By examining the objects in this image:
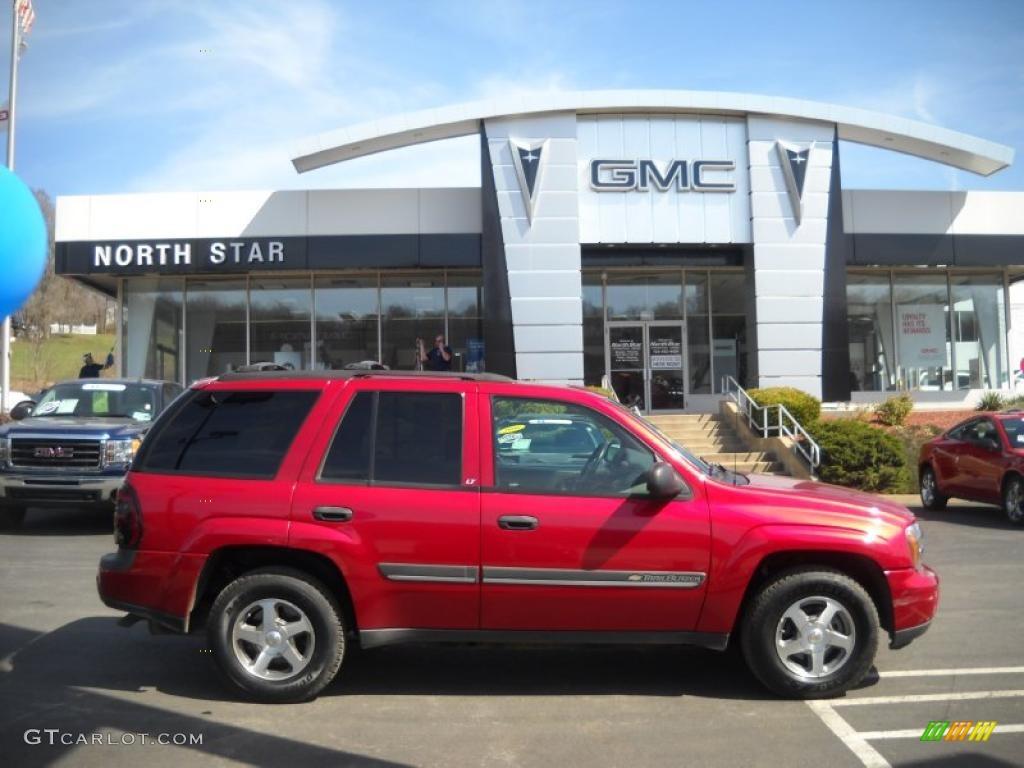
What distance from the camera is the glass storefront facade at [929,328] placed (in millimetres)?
22266

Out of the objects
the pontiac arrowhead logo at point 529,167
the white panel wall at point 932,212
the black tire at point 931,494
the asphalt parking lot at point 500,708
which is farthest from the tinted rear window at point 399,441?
the white panel wall at point 932,212

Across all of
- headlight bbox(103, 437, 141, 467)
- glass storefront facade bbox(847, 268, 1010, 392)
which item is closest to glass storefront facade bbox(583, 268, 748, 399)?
glass storefront facade bbox(847, 268, 1010, 392)

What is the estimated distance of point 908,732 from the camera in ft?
14.4

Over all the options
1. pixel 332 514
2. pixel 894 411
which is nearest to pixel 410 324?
pixel 894 411

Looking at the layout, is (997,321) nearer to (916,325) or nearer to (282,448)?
(916,325)

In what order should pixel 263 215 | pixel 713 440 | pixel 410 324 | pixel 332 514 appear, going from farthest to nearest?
pixel 410 324 < pixel 263 215 < pixel 713 440 < pixel 332 514

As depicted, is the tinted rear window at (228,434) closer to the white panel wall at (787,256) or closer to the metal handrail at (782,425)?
the metal handrail at (782,425)

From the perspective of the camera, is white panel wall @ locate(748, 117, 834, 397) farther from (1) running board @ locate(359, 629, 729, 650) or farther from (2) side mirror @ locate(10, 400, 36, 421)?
(1) running board @ locate(359, 629, 729, 650)

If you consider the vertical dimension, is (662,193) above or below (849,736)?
above

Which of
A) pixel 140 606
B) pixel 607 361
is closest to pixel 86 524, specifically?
pixel 140 606

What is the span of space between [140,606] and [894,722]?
413 centimetres

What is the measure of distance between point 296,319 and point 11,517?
35.7 ft

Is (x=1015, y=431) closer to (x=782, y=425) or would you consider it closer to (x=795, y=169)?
(x=782, y=425)

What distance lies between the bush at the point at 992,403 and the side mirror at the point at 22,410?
19686 mm
